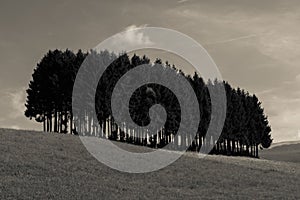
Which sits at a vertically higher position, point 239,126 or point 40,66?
point 40,66

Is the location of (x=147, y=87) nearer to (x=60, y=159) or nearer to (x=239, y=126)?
(x=239, y=126)

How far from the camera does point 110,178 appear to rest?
41.0m

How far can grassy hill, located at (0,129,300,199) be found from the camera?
111 feet

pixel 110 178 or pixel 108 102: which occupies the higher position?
pixel 108 102

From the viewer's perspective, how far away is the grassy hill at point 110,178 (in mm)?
33906

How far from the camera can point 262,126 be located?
444 ft

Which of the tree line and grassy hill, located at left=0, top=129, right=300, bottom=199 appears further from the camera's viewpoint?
the tree line

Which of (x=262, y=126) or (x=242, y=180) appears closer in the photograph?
(x=242, y=180)

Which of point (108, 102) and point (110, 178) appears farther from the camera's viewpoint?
point (108, 102)

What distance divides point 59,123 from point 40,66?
41.9 ft

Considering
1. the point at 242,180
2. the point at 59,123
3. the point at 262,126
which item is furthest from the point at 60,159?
the point at 262,126

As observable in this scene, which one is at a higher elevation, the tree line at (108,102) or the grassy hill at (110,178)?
the tree line at (108,102)

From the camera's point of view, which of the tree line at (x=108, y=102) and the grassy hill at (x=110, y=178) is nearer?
the grassy hill at (x=110, y=178)

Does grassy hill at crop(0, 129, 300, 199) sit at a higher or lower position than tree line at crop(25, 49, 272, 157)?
lower
